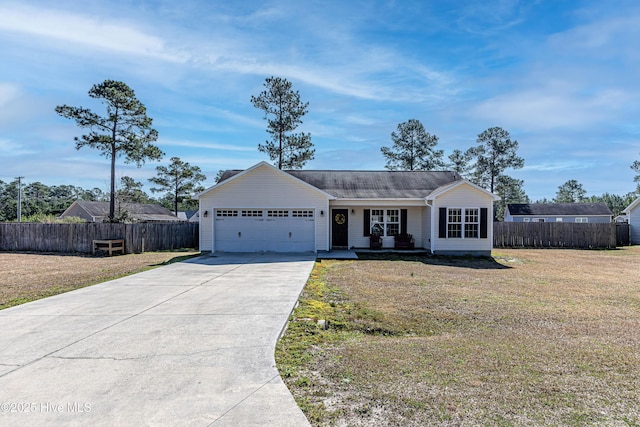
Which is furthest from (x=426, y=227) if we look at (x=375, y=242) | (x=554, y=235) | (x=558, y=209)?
(x=558, y=209)

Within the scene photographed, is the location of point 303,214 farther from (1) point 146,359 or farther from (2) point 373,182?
(1) point 146,359

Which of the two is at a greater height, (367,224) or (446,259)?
(367,224)

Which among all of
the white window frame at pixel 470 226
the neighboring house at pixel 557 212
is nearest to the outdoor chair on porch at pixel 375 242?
the white window frame at pixel 470 226

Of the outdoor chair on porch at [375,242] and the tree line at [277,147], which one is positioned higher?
the tree line at [277,147]

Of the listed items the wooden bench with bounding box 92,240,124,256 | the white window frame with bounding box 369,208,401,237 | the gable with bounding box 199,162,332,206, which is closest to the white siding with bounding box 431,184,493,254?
the white window frame with bounding box 369,208,401,237

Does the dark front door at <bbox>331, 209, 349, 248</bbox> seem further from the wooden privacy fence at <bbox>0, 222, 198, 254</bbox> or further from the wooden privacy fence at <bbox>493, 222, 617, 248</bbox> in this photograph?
the wooden privacy fence at <bbox>493, 222, 617, 248</bbox>

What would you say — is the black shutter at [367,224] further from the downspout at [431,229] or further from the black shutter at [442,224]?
the black shutter at [442,224]

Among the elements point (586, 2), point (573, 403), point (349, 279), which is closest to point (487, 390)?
point (573, 403)

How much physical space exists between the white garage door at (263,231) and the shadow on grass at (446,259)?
2.75m

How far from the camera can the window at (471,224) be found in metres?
16.7

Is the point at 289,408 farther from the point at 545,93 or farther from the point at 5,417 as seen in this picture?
the point at 545,93

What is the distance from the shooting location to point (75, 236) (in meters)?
19.2

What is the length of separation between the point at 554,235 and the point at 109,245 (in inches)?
969

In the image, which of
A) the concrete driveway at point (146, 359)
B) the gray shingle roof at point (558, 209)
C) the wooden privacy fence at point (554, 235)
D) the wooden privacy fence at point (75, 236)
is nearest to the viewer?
the concrete driveway at point (146, 359)
